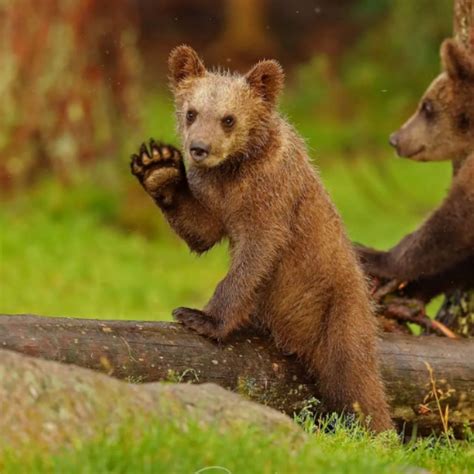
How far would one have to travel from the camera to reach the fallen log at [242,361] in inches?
246

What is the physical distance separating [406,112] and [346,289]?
14.5 metres

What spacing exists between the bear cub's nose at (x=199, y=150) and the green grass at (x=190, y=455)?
1.69 metres

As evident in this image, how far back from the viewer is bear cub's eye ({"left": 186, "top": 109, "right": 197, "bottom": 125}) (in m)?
6.81

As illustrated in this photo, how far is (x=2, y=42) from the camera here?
583 inches

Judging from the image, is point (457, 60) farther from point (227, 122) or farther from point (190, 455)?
point (190, 455)

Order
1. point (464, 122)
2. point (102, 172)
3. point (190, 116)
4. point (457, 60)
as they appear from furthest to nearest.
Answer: point (102, 172) < point (464, 122) < point (457, 60) < point (190, 116)

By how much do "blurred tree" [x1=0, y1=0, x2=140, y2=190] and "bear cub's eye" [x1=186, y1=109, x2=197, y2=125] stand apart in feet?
27.4

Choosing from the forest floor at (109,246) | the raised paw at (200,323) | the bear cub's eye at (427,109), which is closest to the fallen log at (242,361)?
the raised paw at (200,323)

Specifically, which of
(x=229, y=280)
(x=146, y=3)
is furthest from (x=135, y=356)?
(x=146, y=3)

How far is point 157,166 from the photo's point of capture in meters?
6.89

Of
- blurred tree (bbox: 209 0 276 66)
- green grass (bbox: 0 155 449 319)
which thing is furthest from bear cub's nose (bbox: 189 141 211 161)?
blurred tree (bbox: 209 0 276 66)

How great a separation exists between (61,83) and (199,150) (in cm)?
886

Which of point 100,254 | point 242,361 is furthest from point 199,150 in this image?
point 100,254

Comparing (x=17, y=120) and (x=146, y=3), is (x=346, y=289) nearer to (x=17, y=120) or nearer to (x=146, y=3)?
(x=17, y=120)
